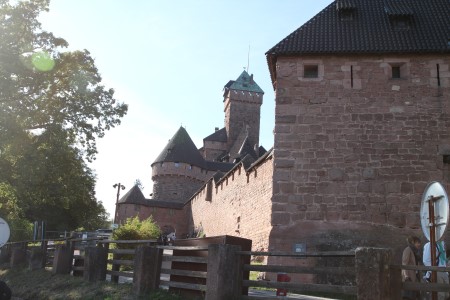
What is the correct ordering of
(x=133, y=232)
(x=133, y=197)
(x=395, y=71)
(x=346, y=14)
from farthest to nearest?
1. (x=133, y=197)
2. (x=133, y=232)
3. (x=346, y=14)
4. (x=395, y=71)

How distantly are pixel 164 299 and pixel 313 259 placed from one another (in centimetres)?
577

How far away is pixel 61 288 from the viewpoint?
435 inches

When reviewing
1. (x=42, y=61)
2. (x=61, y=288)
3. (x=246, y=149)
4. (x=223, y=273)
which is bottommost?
(x=61, y=288)

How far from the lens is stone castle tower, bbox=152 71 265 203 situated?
50.8 m

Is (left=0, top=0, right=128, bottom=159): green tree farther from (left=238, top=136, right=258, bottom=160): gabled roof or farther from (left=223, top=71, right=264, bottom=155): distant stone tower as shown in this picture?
(left=223, top=71, right=264, bottom=155): distant stone tower

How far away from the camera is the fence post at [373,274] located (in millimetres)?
5629

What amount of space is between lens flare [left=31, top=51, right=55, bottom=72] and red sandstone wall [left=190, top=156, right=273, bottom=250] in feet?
29.2

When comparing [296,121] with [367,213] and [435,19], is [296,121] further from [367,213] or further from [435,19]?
[435,19]

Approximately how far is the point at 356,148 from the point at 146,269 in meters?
7.20

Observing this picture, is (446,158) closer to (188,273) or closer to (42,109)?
(188,273)

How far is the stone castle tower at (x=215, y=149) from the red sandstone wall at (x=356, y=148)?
104 ft

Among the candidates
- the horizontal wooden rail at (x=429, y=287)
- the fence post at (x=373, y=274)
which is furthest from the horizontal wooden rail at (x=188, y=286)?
the horizontal wooden rail at (x=429, y=287)

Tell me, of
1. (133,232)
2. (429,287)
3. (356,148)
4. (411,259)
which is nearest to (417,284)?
(429,287)

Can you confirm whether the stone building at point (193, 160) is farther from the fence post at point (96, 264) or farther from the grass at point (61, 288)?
the fence post at point (96, 264)
